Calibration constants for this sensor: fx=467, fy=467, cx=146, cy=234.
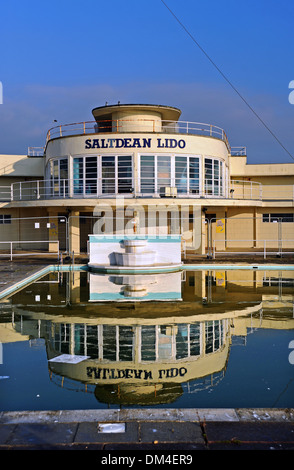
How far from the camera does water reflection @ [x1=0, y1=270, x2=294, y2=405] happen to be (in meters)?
6.52

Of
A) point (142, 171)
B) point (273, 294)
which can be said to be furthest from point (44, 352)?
point (142, 171)

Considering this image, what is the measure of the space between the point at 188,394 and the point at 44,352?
3032mm

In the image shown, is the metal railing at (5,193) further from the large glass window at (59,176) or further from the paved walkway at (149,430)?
the paved walkway at (149,430)

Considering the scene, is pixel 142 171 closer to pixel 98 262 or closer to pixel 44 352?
pixel 98 262

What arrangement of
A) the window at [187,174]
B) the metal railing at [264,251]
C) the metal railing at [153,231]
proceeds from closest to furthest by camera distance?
the metal railing at [264,251], the metal railing at [153,231], the window at [187,174]

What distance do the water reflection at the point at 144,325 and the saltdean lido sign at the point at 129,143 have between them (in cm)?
960

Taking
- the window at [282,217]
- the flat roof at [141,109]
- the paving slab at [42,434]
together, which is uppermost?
the flat roof at [141,109]

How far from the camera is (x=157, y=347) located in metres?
8.15

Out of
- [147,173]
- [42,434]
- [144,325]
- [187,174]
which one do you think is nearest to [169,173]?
[187,174]

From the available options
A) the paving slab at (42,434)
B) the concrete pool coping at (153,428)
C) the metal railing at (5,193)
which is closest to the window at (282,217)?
the metal railing at (5,193)

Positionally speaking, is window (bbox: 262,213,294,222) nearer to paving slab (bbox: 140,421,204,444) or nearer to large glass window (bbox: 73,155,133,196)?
large glass window (bbox: 73,155,133,196)

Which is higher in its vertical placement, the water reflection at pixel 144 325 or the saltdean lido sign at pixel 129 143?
the saltdean lido sign at pixel 129 143

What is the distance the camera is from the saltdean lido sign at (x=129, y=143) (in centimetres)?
2438

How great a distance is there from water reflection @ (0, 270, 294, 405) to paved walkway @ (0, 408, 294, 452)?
0.81 meters
